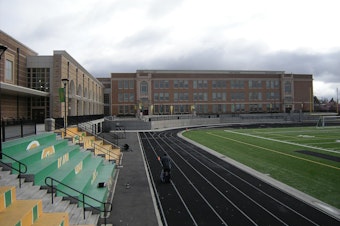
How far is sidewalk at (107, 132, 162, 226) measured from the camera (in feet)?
31.1

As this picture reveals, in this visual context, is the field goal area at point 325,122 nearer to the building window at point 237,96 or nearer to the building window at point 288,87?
the building window at point 288,87

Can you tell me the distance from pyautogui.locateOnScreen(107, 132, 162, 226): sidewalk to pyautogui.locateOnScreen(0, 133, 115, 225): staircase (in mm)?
724

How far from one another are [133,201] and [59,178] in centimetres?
336

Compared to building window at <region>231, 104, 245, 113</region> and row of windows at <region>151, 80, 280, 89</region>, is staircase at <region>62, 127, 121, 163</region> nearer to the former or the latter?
row of windows at <region>151, 80, 280, 89</region>

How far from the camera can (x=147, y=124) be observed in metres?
52.5

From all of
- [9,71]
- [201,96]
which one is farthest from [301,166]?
[201,96]

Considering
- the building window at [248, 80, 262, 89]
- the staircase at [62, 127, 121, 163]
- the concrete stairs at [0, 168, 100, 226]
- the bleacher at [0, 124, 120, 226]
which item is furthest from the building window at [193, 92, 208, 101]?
the concrete stairs at [0, 168, 100, 226]

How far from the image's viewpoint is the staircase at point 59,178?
28.1 feet

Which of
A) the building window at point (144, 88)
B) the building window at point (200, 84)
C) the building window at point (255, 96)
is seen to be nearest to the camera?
the building window at point (144, 88)

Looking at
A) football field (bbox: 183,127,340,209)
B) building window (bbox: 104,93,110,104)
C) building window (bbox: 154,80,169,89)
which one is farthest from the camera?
building window (bbox: 104,93,110,104)

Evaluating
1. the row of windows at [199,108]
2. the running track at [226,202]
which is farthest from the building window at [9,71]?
the row of windows at [199,108]

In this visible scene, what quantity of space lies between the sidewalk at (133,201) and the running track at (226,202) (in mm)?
513

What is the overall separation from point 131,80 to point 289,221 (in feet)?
255

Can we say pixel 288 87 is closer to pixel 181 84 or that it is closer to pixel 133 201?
pixel 181 84
